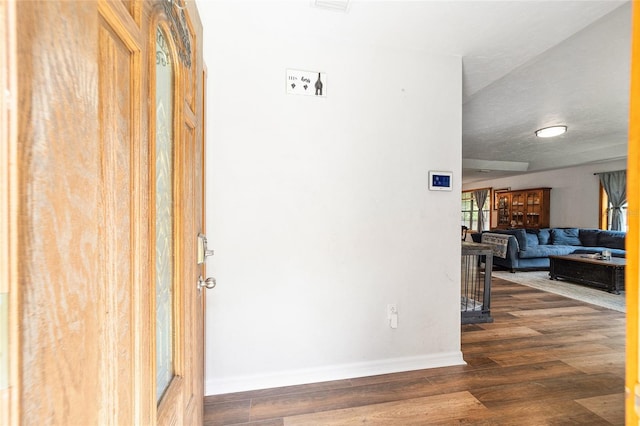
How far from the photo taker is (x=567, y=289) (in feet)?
14.3

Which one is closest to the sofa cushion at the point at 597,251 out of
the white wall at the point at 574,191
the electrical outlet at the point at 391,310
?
the white wall at the point at 574,191

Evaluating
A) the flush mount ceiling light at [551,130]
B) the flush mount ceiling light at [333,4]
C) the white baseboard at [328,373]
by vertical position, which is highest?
the flush mount ceiling light at [333,4]

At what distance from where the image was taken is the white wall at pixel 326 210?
71.5 inches

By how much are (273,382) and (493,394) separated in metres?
1.49

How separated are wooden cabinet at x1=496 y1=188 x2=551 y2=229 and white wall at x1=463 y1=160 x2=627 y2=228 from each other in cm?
20

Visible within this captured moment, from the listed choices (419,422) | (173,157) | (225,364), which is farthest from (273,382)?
(173,157)

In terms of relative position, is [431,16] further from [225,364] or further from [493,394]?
[225,364]

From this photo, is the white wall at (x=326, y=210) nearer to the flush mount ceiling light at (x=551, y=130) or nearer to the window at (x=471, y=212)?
the flush mount ceiling light at (x=551, y=130)

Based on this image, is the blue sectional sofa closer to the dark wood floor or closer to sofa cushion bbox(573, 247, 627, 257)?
sofa cushion bbox(573, 247, 627, 257)

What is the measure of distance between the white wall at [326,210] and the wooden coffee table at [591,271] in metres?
3.90

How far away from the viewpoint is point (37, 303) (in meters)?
0.30

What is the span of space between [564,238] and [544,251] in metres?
1.39

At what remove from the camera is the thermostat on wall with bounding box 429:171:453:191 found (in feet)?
6.92

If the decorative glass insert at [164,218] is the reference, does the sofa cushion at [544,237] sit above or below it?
below
